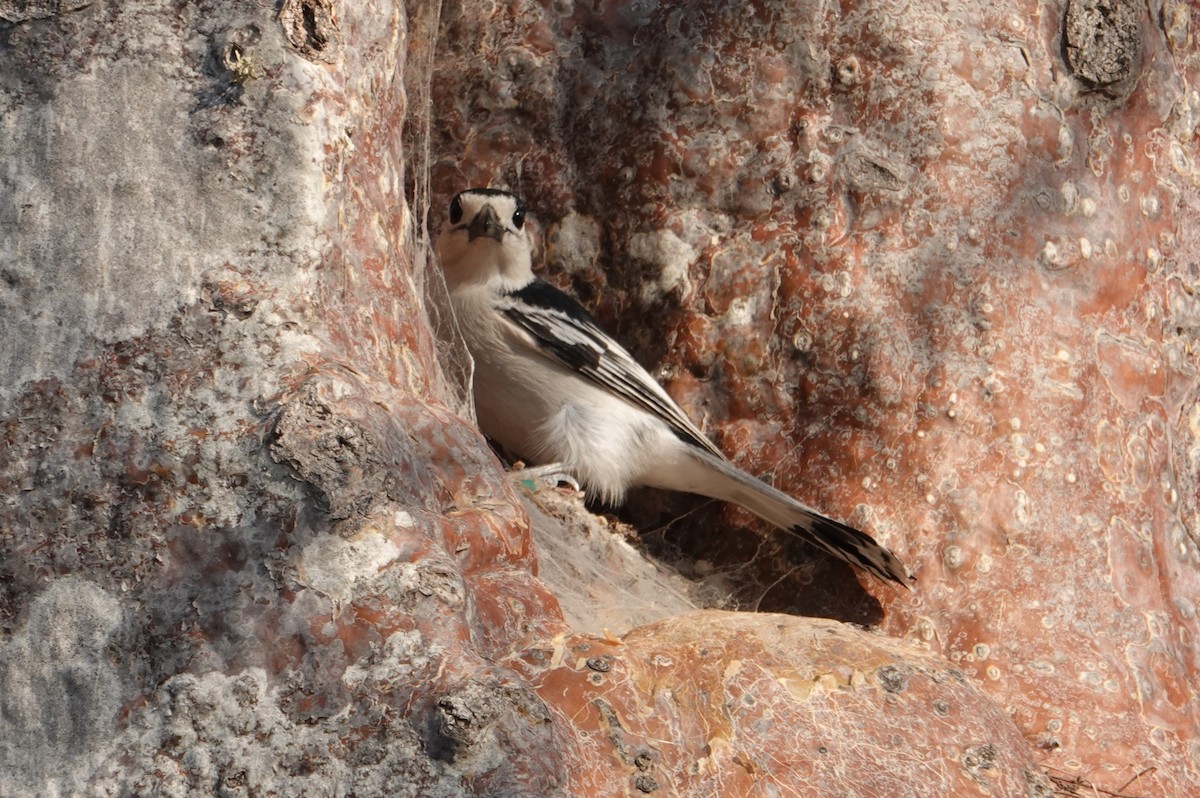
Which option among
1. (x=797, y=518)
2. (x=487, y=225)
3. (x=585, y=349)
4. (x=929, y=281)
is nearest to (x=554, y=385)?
(x=585, y=349)

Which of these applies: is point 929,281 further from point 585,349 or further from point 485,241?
point 485,241

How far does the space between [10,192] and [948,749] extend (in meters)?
2.39

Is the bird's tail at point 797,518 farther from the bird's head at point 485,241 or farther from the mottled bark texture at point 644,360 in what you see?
the bird's head at point 485,241

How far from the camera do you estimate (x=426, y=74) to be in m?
5.18

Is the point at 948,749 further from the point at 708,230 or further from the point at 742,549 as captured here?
the point at 708,230

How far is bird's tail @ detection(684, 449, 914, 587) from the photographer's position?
14.9 ft

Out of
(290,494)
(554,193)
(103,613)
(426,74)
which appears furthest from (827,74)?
(103,613)

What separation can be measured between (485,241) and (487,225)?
0.13 metres

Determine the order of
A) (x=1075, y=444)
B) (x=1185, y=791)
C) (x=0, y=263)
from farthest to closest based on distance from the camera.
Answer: (x=1075, y=444)
(x=1185, y=791)
(x=0, y=263)

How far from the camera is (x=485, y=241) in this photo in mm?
5422

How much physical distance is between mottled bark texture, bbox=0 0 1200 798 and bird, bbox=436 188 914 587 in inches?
5.0

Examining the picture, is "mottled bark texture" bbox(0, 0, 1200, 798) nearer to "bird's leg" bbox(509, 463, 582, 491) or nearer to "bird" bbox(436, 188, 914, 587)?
"bird" bbox(436, 188, 914, 587)

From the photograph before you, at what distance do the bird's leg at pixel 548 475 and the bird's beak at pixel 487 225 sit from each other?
0.91 meters

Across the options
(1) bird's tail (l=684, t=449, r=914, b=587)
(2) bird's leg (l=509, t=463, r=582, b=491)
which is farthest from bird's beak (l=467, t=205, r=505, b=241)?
(1) bird's tail (l=684, t=449, r=914, b=587)
